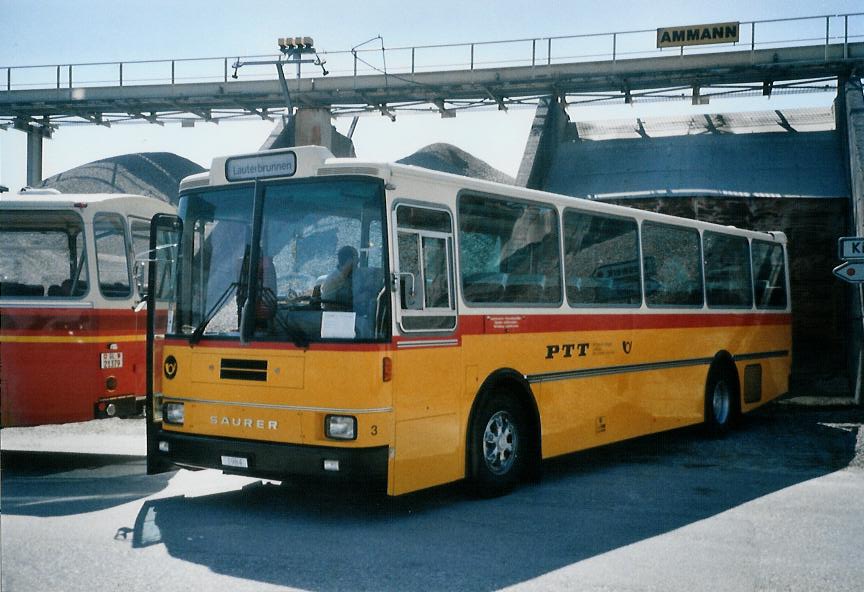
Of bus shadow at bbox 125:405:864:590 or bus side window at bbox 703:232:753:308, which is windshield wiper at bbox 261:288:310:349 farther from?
bus side window at bbox 703:232:753:308

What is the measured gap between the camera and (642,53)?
3494 centimetres

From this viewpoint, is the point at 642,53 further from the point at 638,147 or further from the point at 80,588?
the point at 80,588

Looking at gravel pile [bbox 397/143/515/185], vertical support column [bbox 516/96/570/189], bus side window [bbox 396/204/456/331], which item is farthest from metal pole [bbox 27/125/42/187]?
bus side window [bbox 396/204/456/331]

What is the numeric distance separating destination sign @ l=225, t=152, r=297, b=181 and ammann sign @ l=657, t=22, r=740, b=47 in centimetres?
3507

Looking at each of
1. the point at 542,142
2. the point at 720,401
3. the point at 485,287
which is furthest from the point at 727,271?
the point at 542,142

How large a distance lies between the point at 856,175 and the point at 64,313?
19956 millimetres

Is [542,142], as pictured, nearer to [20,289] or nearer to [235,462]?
[20,289]

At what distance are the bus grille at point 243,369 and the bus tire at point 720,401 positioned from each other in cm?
742

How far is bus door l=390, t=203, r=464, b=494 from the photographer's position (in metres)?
7.28

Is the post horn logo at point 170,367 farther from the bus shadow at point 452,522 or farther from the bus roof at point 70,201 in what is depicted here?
the bus roof at point 70,201

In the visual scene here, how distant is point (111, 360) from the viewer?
10484 millimetres

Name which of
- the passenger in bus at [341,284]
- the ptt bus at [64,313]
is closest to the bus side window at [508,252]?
the passenger in bus at [341,284]

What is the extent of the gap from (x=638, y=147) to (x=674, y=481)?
1018 inches

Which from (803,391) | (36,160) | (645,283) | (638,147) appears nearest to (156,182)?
(36,160)
